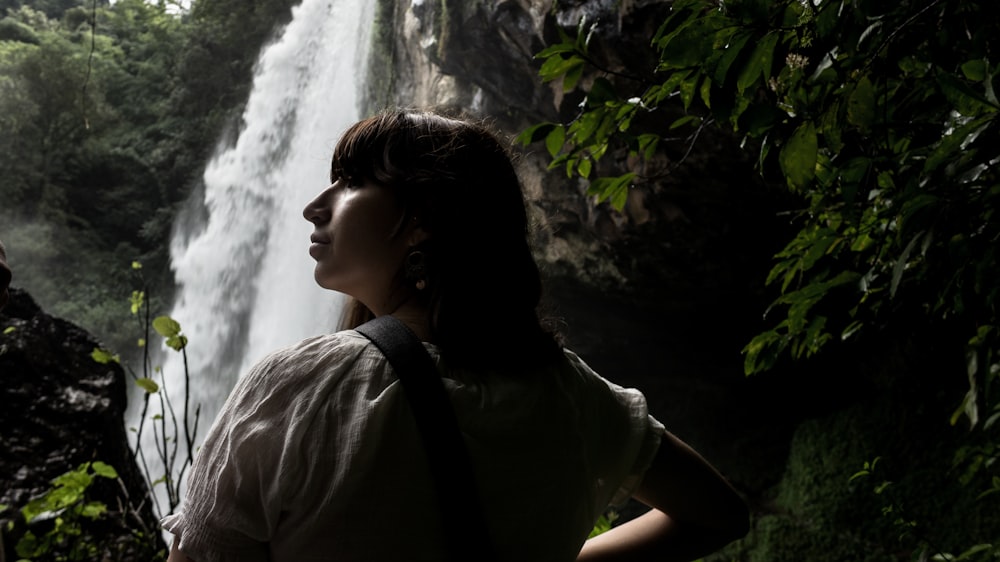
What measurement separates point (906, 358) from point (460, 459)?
22.1 feet

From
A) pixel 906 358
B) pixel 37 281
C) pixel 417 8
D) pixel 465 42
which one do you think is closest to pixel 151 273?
pixel 37 281

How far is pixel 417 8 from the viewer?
314 inches

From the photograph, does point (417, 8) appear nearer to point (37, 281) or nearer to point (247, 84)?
point (247, 84)

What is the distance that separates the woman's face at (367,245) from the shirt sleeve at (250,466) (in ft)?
0.58

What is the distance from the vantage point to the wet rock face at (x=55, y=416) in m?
2.22

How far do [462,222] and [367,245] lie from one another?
120mm

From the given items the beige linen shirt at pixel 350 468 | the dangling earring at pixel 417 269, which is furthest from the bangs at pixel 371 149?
the beige linen shirt at pixel 350 468

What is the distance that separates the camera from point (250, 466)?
0.68m

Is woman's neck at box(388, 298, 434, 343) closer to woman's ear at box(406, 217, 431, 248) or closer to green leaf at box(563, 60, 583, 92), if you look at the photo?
woman's ear at box(406, 217, 431, 248)

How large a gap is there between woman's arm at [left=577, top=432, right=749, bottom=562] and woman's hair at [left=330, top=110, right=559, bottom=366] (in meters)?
0.23

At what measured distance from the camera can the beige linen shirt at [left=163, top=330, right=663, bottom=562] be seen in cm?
67

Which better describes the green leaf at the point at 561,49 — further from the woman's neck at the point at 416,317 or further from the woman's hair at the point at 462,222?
the woman's neck at the point at 416,317

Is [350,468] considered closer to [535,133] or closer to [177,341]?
[535,133]

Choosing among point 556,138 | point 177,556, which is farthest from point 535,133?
point 177,556
